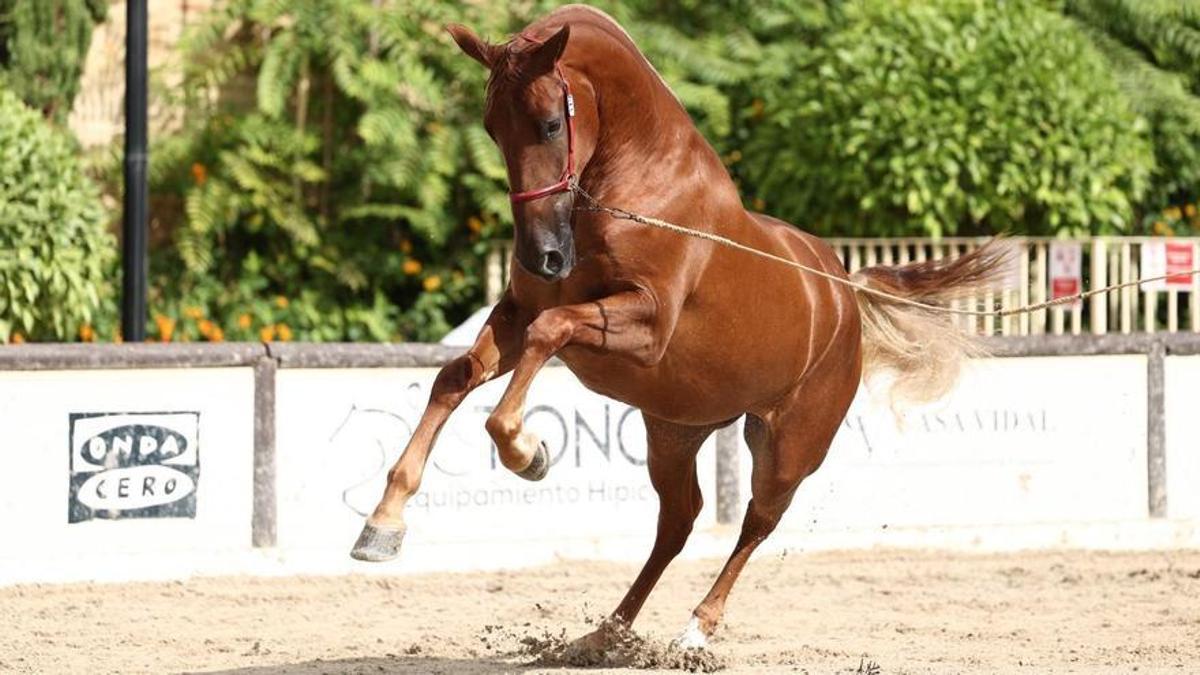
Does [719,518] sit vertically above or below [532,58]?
below

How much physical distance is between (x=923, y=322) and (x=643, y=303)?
2.25 meters

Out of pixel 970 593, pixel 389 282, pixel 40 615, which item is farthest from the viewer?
pixel 389 282

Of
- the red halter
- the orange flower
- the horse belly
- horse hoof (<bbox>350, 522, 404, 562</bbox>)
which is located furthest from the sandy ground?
the orange flower

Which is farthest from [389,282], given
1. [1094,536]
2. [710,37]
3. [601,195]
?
[601,195]

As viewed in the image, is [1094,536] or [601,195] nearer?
[601,195]

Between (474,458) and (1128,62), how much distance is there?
6.99 m

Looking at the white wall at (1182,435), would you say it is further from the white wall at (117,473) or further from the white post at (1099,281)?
the white wall at (117,473)

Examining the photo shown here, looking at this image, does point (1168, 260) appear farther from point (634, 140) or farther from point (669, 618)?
point (634, 140)

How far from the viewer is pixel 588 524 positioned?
9164 mm

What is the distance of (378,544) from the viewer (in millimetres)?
5398

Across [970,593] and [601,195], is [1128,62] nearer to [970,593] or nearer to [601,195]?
[970,593]

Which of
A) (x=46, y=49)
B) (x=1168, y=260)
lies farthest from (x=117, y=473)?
(x=1168, y=260)

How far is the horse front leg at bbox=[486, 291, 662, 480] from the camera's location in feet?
18.1

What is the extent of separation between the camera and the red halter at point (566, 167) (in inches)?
217
